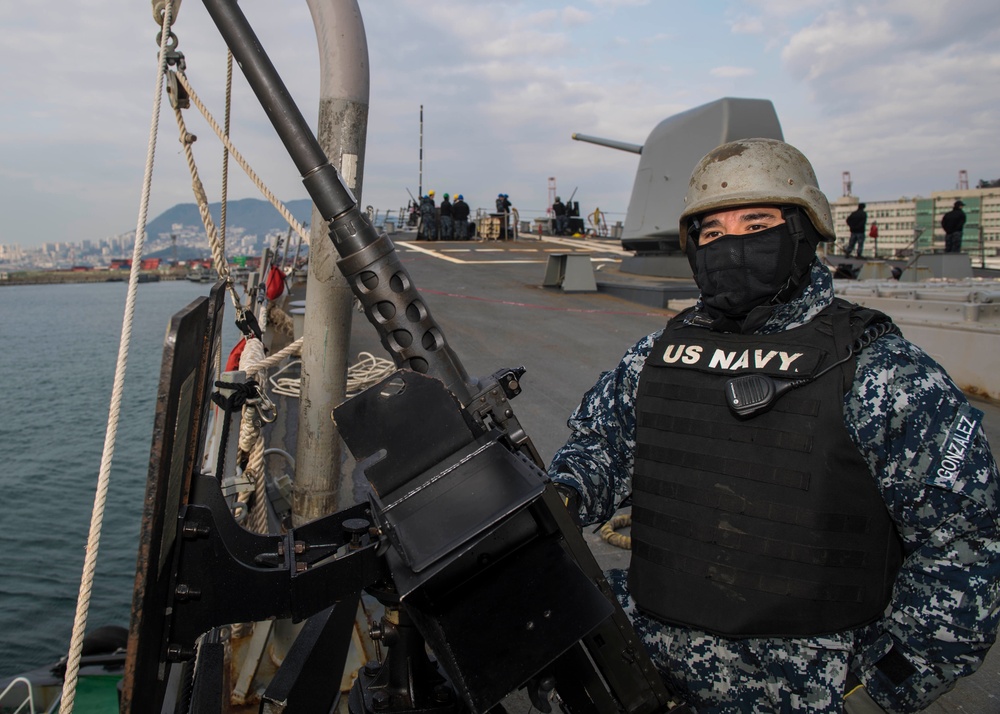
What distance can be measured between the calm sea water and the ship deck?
3271 millimetres

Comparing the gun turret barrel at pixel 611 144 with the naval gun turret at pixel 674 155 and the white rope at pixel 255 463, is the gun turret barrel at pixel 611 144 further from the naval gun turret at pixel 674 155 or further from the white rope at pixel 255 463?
the white rope at pixel 255 463

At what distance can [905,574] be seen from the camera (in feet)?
5.77

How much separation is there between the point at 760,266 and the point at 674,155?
11358 millimetres

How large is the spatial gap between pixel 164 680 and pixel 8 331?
153ft

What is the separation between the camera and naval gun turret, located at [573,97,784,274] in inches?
468

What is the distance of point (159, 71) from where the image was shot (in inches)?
90.5

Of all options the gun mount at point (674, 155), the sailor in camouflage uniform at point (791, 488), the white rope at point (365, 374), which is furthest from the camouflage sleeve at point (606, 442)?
the gun mount at point (674, 155)

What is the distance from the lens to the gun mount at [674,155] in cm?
1188

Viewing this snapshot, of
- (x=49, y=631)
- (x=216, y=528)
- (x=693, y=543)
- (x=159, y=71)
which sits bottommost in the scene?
(x=49, y=631)

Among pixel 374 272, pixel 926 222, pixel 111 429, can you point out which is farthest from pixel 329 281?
pixel 926 222

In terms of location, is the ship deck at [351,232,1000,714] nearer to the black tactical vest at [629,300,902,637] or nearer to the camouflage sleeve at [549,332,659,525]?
the black tactical vest at [629,300,902,637]

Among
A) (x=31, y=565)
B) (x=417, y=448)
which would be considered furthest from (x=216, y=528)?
(x=31, y=565)

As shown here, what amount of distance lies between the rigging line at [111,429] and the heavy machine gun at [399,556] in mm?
162

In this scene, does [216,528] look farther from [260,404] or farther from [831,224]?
[260,404]
